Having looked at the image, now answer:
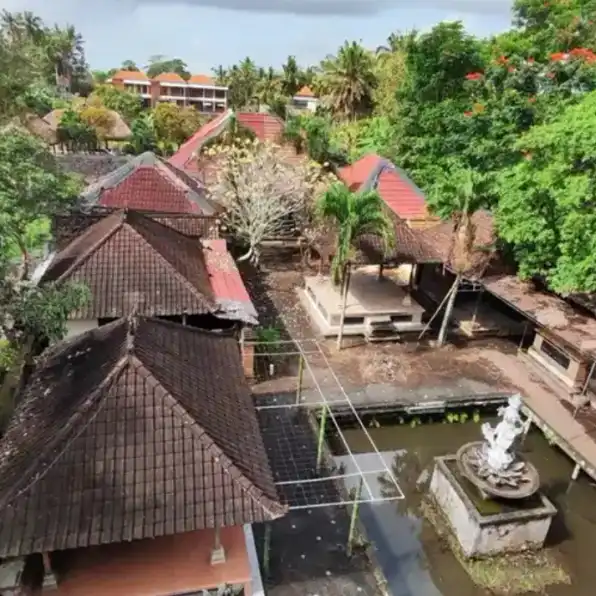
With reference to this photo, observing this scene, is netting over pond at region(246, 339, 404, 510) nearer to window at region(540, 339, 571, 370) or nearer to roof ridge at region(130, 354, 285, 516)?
roof ridge at region(130, 354, 285, 516)

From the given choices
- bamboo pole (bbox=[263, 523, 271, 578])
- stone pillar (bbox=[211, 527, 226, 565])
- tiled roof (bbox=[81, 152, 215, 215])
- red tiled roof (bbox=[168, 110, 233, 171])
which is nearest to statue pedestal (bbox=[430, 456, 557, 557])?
bamboo pole (bbox=[263, 523, 271, 578])

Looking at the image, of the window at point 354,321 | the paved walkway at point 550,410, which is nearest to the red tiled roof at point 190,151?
the window at point 354,321

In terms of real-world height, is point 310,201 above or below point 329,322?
above

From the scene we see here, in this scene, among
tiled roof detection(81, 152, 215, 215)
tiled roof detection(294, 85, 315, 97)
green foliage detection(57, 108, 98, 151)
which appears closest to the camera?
tiled roof detection(81, 152, 215, 215)

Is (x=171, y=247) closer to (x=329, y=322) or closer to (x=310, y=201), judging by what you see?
(x=329, y=322)

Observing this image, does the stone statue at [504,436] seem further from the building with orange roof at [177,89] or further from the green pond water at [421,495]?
the building with orange roof at [177,89]

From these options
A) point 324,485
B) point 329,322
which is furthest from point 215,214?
point 324,485

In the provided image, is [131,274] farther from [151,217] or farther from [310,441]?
Result: [310,441]
